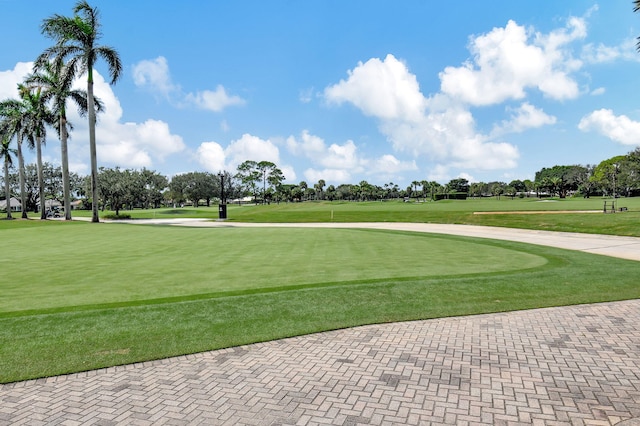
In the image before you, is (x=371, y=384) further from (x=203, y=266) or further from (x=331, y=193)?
(x=331, y=193)

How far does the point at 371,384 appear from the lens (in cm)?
441

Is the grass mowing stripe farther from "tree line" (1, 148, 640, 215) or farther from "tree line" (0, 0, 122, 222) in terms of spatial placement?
"tree line" (1, 148, 640, 215)

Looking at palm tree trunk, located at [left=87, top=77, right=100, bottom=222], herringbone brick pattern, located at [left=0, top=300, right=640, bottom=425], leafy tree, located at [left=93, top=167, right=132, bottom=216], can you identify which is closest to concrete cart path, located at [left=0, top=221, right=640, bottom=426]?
herringbone brick pattern, located at [left=0, top=300, right=640, bottom=425]

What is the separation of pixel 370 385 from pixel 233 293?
477 cm

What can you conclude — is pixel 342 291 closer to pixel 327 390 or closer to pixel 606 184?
pixel 327 390

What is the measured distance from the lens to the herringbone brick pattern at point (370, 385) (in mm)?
3766

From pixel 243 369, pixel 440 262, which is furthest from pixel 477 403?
pixel 440 262

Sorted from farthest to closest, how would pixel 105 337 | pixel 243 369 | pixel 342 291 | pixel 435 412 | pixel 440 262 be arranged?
pixel 440 262, pixel 342 291, pixel 105 337, pixel 243 369, pixel 435 412

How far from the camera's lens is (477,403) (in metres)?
3.96

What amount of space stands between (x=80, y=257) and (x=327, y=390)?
13323mm

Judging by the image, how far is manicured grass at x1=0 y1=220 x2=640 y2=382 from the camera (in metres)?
5.76

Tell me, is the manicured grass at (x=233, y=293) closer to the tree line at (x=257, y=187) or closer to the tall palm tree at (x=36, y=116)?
the tall palm tree at (x=36, y=116)

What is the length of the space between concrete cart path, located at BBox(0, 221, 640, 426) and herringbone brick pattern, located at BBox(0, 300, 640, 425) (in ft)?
0.04

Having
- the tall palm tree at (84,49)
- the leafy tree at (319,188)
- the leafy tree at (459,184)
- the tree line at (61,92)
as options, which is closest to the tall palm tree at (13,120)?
the tree line at (61,92)
